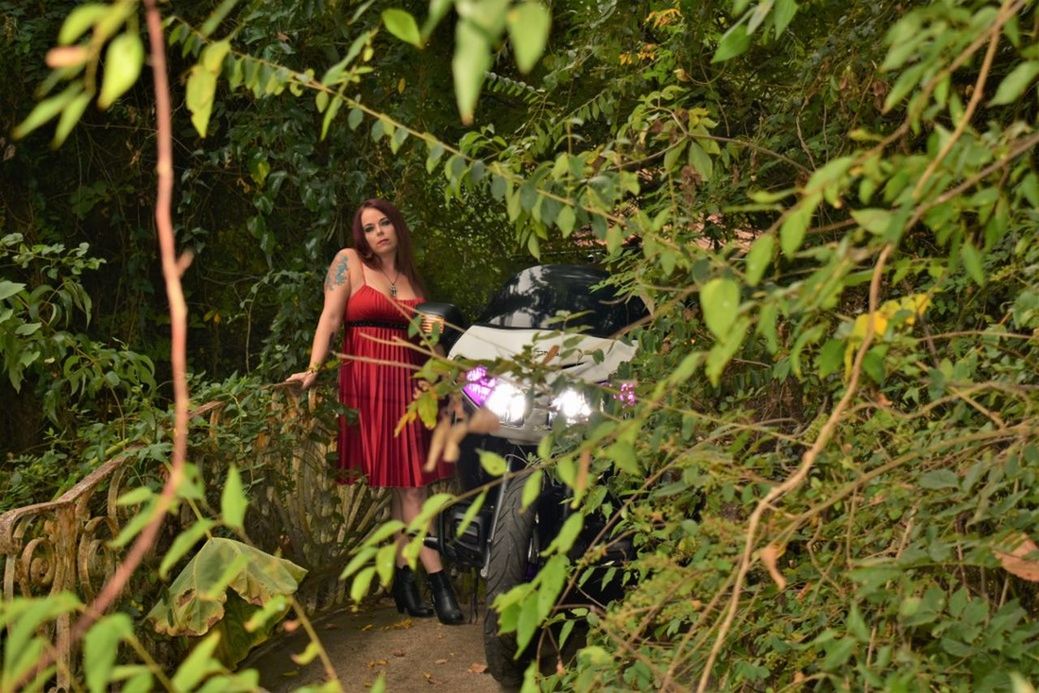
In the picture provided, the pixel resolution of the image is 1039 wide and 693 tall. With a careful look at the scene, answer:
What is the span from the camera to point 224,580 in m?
1.39

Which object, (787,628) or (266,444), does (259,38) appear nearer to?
(266,444)

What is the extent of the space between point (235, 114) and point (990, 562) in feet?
18.2

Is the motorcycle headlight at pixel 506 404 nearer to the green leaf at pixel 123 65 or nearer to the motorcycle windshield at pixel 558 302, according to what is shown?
the motorcycle windshield at pixel 558 302

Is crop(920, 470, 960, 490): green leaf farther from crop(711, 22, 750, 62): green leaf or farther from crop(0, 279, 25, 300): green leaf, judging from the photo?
crop(0, 279, 25, 300): green leaf

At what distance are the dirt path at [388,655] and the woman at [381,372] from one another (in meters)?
0.16

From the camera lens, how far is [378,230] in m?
5.78

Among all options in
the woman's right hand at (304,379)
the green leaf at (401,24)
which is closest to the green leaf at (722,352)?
the green leaf at (401,24)

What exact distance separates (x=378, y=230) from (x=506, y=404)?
4.79ft

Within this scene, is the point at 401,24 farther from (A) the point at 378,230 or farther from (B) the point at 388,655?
(A) the point at 378,230

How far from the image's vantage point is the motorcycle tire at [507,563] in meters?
4.42

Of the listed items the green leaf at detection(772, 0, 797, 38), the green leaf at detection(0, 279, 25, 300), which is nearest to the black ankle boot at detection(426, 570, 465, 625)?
the green leaf at detection(0, 279, 25, 300)

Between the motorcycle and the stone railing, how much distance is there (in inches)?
29.6

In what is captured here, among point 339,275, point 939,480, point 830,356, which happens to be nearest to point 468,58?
point 830,356

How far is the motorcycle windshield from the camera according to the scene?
516cm
